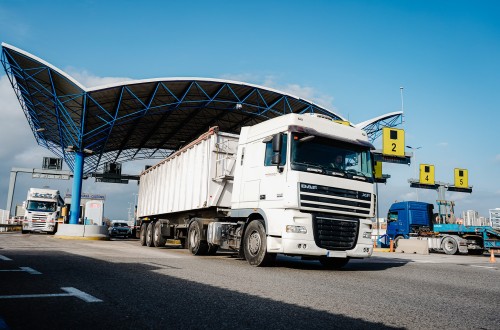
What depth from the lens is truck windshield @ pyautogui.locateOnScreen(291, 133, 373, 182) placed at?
8.89 meters

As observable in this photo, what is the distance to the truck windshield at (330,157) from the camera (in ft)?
29.2

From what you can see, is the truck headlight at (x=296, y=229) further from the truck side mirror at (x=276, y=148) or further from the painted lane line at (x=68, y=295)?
the painted lane line at (x=68, y=295)

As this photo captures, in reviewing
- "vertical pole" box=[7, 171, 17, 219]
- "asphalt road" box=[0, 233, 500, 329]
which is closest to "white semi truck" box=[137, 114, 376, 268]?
"asphalt road" box=[0, 233, 500, 329]

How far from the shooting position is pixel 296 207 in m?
8.51

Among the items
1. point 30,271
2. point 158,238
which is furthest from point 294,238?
point 158,238

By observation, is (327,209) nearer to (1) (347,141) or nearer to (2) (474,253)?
(1) (347,141)

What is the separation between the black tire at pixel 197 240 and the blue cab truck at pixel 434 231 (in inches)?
622

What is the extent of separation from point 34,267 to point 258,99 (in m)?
23.8

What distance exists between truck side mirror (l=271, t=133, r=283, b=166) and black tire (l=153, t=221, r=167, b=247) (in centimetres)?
953

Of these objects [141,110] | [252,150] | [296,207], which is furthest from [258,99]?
[296,207]

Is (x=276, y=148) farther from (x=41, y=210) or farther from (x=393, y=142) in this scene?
(x=41, y=210)

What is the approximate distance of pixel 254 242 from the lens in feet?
31.5

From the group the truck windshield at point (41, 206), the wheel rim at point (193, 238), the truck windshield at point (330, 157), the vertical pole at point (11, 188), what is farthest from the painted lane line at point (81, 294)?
the vertical pole at point (11, 188)

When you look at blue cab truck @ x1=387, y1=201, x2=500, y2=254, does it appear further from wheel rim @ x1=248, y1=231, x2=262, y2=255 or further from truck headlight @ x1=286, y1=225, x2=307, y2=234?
truck headlight @ x1=286, y1=225, x2=307, y2=234
